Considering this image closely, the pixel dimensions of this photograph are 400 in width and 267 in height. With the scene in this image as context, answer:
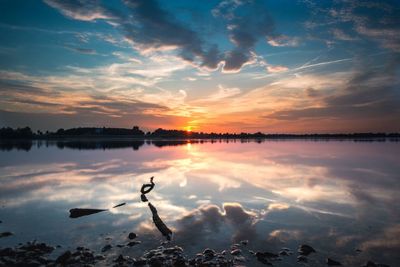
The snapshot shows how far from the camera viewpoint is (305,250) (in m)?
11.3

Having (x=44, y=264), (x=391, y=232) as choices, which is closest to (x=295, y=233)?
(x=391, y=232)

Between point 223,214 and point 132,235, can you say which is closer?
point 132,235

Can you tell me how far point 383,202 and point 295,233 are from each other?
11.0 meters

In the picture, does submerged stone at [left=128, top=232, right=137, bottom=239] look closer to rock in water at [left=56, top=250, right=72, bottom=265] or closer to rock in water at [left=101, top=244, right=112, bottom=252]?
rock in water at [left=101, top=244, right=112, bottom=252]

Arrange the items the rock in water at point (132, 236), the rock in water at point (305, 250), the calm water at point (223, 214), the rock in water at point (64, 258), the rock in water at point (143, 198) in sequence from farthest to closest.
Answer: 1. the rock in water at point (143, 198)
2. the rock in water at point (132, 236)
3. the calm water at point (223, 214)
4. the rock in water at point (305, 250)
5. the rock in water at point (64, 258)

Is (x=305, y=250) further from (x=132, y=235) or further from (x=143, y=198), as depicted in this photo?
(x=143, y=198)

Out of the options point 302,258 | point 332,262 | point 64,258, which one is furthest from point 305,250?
point 64,258

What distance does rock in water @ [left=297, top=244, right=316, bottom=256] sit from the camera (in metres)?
11.1

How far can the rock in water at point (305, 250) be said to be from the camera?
36.5ft

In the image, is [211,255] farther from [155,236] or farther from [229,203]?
[229,203]

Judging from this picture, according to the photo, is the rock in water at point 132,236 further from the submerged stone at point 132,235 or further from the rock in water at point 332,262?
the rock in water at point 332,262

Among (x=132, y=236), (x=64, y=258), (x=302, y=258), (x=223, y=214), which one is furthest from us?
A: (x=223, y=214)

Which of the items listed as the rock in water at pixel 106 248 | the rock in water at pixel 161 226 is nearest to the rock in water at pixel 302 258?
the rock in water at pixel 161 226

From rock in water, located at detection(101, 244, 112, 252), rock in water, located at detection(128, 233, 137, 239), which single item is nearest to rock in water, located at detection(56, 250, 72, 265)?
rock in water, located at detection(101, 244, 112, 252)
